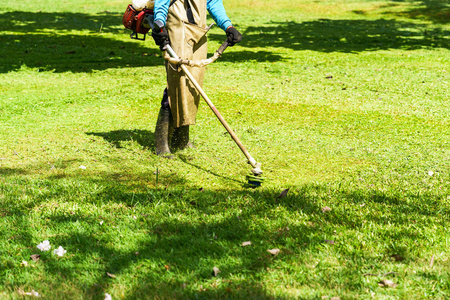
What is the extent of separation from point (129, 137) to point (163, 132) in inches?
43.3

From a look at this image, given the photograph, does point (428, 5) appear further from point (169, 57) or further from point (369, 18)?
point (169, 57)

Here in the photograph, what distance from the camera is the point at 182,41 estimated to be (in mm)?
5660

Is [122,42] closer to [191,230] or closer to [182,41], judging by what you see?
[182,41]

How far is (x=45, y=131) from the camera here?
758cm

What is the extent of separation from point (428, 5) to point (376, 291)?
25211mm

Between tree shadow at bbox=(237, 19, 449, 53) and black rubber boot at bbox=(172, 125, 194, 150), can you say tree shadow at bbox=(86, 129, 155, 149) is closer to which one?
black rubber boot at bbox=(172, 125, 194, 150)

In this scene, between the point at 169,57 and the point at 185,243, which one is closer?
the point at 185,243

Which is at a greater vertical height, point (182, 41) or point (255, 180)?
point (182, 41)

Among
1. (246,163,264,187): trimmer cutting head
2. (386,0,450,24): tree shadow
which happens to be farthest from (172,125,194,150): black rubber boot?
(386,0,450,24): tree shadow

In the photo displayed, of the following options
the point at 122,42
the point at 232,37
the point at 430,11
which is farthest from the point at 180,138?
the point at 430,11

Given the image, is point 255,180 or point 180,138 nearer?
point 255,180

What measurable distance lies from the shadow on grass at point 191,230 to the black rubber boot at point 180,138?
109 cm

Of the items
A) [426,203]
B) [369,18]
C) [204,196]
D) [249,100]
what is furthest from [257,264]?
[369,18]

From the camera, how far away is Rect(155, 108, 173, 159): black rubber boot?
6.23 meters
